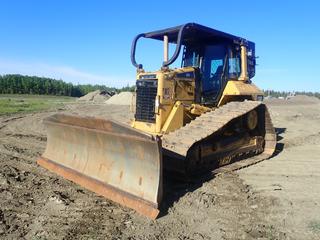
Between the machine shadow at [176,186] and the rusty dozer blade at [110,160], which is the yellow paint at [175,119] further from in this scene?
the rusty dozer blade at [110,160]

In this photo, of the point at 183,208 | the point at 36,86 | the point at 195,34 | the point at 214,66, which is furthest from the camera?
the point at 36,86

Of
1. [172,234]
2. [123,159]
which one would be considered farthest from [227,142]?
[172,234]

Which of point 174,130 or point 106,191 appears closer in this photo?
point 106,191

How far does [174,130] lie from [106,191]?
219 centimetres

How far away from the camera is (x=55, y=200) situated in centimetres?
565

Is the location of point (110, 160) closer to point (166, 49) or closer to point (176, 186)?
point (176, 186)

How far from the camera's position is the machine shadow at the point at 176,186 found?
5.57 metres

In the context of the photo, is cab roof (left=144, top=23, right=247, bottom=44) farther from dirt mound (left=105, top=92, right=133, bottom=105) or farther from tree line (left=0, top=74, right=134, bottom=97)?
tree line (left=0, top=74, right=134, bottom=97)

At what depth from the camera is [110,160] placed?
20.9 ft

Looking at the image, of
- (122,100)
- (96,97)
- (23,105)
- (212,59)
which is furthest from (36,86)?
(212,59)

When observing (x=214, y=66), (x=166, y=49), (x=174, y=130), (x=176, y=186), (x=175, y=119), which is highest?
(x=166, y=49)

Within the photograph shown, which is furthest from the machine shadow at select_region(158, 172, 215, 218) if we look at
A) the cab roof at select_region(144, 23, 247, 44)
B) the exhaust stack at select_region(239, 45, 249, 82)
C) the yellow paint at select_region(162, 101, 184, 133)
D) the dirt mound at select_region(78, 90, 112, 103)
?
the dirt mound at select_region(78, 90, 112, 103)

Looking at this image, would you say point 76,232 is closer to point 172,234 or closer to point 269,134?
point 172,234

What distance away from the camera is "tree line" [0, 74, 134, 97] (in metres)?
60.6
